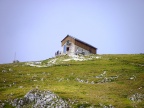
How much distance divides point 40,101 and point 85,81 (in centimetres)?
2189

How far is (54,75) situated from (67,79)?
6.43 m

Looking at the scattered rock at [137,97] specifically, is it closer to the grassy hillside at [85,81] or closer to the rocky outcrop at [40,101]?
the grassy hillside at [85,81]

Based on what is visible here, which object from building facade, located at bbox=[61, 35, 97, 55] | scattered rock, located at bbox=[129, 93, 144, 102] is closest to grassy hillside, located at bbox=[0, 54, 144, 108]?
scattered rock, located at bbox=[129, 93, 144, 102]

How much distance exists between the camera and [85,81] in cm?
6338

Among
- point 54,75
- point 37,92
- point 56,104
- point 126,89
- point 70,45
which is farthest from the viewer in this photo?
point 70,45

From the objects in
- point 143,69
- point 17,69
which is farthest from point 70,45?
point 143,69

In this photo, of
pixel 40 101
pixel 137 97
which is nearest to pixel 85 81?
pixel 137 97

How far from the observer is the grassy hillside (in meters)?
46.2

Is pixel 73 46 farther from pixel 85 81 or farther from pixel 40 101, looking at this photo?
pixel 40 101

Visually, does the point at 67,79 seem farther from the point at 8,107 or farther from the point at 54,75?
the point at 8,107

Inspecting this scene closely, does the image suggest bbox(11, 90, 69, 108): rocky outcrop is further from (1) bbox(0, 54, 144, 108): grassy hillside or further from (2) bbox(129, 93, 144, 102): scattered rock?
(2) bbox(129, 93, 144, 102): scattered rock

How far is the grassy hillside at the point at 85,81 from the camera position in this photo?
46219 mm

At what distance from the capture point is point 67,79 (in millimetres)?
65688

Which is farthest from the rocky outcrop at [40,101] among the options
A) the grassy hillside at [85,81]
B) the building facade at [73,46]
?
the building facade at [73,46]
